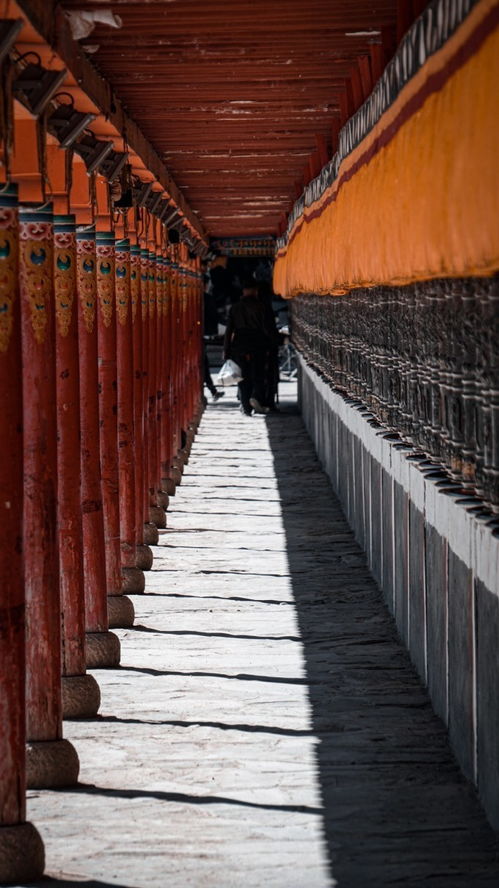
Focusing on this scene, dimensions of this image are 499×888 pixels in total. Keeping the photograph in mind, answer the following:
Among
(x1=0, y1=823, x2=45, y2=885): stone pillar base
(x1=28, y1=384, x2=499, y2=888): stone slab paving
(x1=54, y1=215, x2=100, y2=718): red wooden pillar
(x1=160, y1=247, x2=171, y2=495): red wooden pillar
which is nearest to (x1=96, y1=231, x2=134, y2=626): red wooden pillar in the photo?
(x1=28, y1=384, x2=499, y2=888): stone slab paving

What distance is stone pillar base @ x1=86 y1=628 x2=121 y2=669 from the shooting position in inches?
310

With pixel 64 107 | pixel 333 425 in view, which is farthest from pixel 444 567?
pixel 333 425

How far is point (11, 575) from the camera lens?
5.05 m

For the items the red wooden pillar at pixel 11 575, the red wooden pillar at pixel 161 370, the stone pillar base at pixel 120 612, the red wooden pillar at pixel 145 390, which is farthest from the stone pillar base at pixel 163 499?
the red wooden pillar at pixel 11 575

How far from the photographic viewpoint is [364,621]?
29.0ft

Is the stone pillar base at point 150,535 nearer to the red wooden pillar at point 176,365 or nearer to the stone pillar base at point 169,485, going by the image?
the stone pillar base at point 169,485

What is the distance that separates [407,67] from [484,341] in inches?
49.0

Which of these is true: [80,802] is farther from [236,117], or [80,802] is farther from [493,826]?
[236,117]

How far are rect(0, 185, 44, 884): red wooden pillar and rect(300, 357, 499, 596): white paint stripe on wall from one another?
1450 mm

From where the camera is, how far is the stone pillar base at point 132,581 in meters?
9.94

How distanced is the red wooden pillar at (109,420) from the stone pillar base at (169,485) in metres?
5.48

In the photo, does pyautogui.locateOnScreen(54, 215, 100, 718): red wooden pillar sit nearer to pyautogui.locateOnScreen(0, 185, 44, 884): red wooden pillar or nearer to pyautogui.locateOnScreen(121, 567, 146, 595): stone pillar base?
pyautogui.locateOnScreen(0, 185, 44, 884): red wooden pillar

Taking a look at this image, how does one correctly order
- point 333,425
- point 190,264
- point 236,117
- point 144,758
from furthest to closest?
point 190,264, point 333,425, point 236,117, point 144,758

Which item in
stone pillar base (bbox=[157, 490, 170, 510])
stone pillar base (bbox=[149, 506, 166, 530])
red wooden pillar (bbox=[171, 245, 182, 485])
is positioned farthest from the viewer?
red wooden pillar (bbox=[171, 245, 182, 485])
